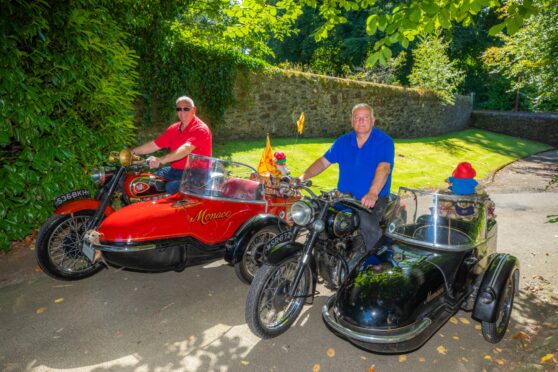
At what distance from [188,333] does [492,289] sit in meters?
2.92

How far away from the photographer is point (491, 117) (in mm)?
29391

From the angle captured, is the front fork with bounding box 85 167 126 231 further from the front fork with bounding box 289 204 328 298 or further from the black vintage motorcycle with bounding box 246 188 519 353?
the front fork with bounding box 289 204 328 298

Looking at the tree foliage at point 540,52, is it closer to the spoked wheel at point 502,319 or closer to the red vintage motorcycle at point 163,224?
the spoked wheel at point 502,319

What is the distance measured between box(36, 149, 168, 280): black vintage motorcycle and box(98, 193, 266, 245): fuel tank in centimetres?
53

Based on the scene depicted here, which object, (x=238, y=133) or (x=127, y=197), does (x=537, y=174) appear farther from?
(x=127, y=197)

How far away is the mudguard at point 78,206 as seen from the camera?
15.3ft

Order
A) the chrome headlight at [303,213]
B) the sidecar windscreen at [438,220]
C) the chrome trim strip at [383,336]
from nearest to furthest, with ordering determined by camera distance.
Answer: the chrome trim strip at [383,336], the chrome headlight at [303,213], the sidecar windscreen at [438,220]

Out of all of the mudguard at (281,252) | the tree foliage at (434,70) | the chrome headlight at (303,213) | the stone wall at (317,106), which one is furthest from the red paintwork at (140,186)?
the tree foliage at (434,70)

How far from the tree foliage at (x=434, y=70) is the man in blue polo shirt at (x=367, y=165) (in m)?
21.7

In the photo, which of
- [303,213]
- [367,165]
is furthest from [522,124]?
[303,213]

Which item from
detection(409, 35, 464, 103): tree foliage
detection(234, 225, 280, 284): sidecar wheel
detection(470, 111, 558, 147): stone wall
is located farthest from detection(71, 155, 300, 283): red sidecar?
detection(470, 111, 558, 147): stone wall

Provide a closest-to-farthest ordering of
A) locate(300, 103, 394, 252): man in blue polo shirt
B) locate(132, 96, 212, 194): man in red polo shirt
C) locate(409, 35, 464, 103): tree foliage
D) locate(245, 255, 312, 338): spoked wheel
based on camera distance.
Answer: locate(245, 255, 312, 338): spoked wheel < locate(300, 103, 394, 252): man in blue polo shirt < locate(132, 96, 212, 194): man in red polo shirt < locate(409, 35, 464, 103): tree foliage

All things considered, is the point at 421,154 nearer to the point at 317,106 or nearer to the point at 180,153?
the point at 317,106

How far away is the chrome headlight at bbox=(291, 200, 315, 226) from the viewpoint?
370cm
